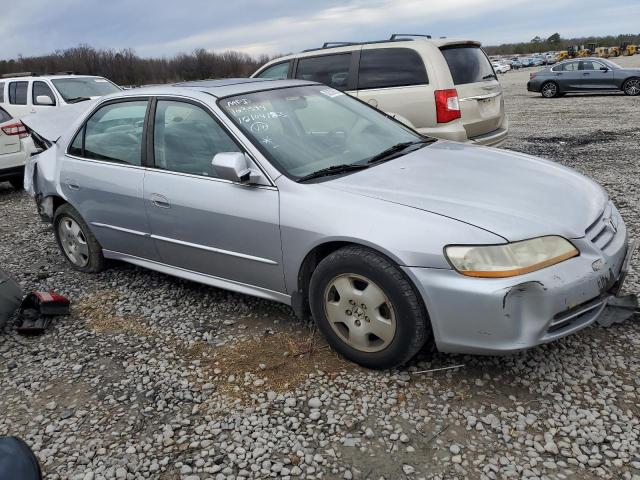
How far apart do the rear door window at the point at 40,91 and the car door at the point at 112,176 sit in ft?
23.7

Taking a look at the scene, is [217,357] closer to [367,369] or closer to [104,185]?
[367,369]

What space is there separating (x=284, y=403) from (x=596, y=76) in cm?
2042

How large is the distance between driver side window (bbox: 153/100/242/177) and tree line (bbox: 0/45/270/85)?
1882 inches

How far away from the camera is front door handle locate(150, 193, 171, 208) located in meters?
3.64

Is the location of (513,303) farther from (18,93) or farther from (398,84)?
(18,93)

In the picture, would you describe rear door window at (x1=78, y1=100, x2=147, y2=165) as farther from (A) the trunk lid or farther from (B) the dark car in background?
(B) the dark car in background

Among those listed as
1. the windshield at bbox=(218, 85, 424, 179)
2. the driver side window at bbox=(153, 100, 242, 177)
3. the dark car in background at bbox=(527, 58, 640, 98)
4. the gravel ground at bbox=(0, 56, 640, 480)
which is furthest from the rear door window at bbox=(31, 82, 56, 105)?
the dark car in background at bbox=(527, 58, 640, 98)

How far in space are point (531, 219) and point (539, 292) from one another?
38 cm

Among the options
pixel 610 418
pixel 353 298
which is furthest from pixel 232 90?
pixel 610 418

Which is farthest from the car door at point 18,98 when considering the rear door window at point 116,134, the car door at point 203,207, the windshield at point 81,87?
the car door at point 203,207

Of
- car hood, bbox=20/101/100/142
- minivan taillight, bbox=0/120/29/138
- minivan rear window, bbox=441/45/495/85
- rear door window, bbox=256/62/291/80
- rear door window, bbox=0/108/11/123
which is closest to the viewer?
car hood, bbox=20/101/100/142

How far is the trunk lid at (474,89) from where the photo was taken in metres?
6.29

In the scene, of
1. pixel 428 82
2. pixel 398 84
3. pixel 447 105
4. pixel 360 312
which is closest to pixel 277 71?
pixel 398 84

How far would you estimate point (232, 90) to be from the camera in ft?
12.1
